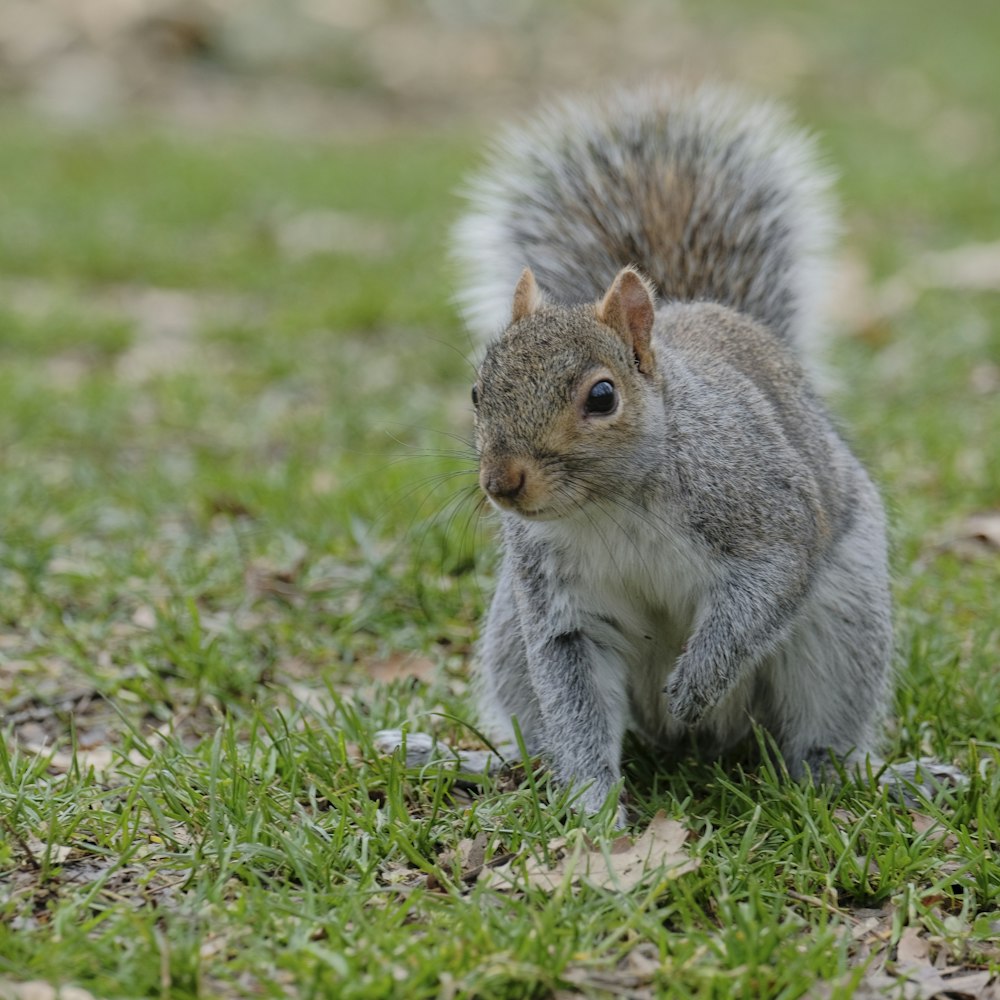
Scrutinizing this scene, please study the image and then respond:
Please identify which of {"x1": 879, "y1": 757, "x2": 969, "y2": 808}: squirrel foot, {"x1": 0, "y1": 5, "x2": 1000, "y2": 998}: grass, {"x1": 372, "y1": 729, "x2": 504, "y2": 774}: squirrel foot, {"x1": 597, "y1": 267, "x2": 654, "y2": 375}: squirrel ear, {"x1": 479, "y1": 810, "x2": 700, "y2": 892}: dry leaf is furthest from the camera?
{"x1": 372, "y1": 729, "x2": 504, "y2": 774}: squirrel foot

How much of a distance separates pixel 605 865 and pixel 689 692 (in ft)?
1.18

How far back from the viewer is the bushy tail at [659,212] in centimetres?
282

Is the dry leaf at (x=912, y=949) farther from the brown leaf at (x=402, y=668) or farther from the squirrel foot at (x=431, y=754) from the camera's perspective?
the brown leaf at (x=402, y=668)

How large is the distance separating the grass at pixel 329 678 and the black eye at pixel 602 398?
384mm

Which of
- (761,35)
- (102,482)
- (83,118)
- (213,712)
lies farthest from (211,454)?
(761,35)

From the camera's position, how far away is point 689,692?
221 centimetres

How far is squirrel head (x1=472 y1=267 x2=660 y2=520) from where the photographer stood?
198 cm

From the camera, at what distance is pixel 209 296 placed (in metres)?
6.05

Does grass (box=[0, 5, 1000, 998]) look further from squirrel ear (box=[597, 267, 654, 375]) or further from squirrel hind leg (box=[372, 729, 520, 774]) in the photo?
squirrel ear (box=[597, 267, 654, 375])

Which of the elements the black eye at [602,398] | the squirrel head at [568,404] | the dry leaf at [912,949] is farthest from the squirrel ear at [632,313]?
the dry leaf at [912,949]

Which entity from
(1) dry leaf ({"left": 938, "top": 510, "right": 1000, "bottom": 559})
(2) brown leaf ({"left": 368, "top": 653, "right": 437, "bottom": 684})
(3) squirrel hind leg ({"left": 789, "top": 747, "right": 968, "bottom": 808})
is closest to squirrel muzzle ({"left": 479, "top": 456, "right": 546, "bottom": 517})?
(3) squirrel hind leg ({"left": 789, "top": 747, "right": 968, "bottom": 808})

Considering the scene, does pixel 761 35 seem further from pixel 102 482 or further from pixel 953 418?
pixel 102 482

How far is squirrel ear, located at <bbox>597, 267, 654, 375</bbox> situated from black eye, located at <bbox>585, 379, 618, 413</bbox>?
117mm

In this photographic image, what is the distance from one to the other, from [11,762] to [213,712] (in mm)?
442
